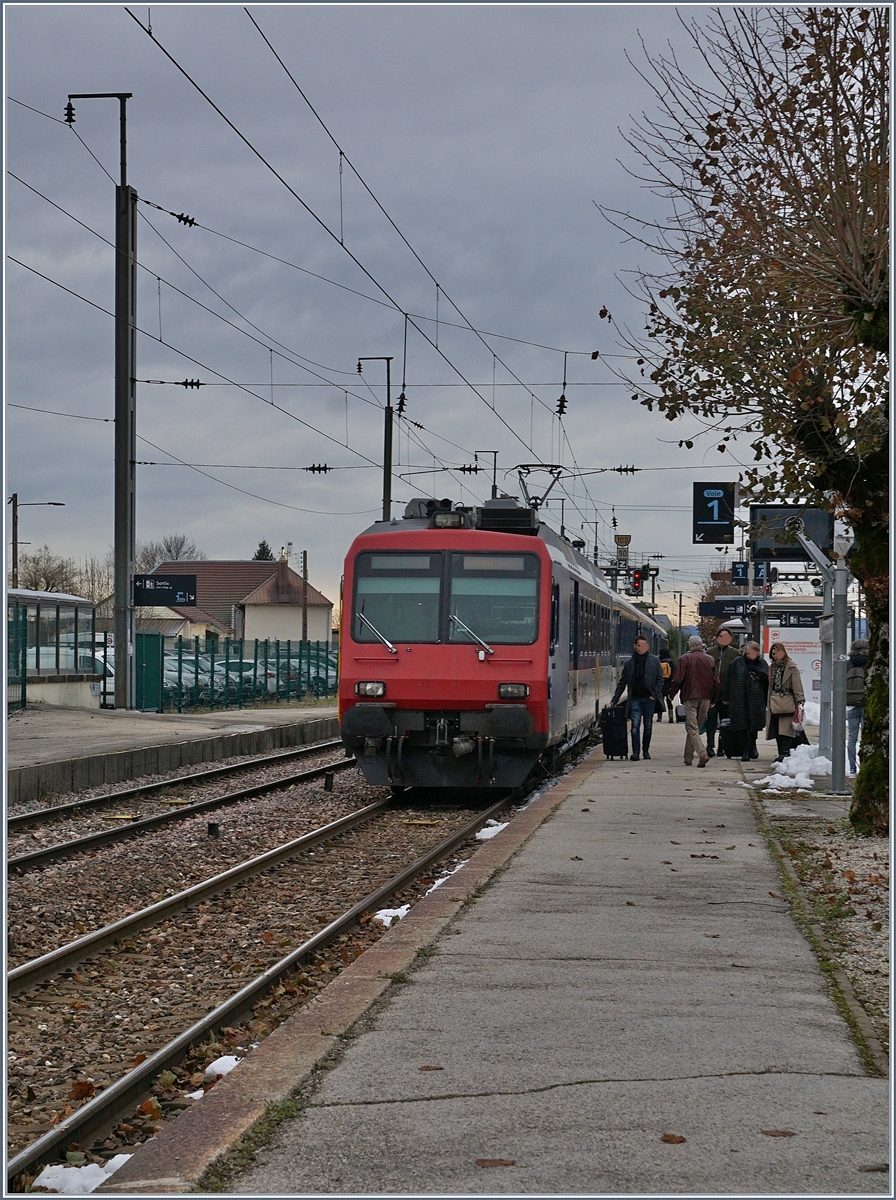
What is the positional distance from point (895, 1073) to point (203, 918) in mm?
6088

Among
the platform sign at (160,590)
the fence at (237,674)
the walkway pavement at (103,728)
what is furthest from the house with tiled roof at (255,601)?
the platform sign at (160,590)

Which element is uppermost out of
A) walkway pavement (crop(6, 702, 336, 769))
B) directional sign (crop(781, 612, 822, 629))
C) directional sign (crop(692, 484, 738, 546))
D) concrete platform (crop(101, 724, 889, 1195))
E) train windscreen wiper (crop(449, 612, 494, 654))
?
directional sign (crop(692, 484, 738, 546))

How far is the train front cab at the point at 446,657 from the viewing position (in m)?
15.6

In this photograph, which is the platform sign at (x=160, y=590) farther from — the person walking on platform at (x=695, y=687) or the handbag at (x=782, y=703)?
the handbag at (x=782, y=703)

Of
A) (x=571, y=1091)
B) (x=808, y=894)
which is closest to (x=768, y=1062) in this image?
(x=571, y=1091)

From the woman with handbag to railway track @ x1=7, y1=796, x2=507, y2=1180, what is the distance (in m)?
6.08

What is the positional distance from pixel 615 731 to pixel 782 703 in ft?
10.8

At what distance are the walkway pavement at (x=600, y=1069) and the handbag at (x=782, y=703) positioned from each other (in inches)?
375

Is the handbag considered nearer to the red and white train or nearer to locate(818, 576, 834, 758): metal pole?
locate(818, 576, 834, 758): metal pole

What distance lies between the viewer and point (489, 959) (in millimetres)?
7414

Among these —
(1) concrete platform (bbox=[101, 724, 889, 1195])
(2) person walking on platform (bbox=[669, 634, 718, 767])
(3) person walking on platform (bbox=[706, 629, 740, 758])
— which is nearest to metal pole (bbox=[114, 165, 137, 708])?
(3) person walking on platform (bbox=[706, 629, 740, 758])

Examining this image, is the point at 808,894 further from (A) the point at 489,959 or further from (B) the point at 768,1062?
(B) the point at 768,1062

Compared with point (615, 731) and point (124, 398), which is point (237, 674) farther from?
point (615, 731)

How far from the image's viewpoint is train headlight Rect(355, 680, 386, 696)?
1566 centimetres
